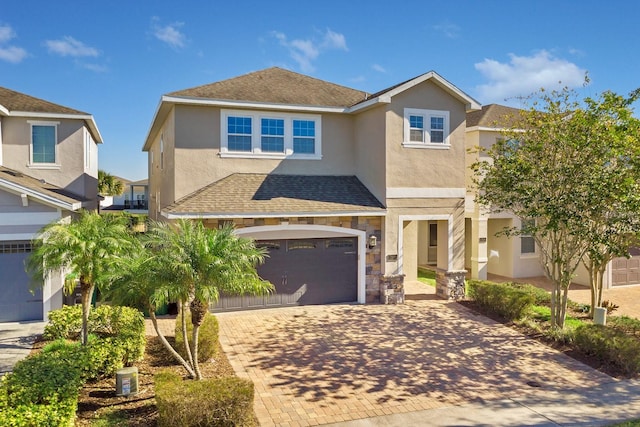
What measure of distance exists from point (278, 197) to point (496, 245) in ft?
41.8

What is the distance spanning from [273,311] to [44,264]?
7024mm

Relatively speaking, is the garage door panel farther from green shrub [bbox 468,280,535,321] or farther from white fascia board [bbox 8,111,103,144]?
green shrub [bbox 468,280,535,321]

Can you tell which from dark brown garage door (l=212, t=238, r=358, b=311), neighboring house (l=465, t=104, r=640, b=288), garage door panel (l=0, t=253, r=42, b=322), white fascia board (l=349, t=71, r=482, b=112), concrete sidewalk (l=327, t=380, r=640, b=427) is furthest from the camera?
neighboring house (l=465, t=104, r=640, b=288)

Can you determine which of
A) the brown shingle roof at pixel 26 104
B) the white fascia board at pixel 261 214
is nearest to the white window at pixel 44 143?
the brown shingle roof at pixel 26 104

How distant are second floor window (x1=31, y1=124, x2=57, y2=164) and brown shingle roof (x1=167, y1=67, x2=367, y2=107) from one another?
580cm

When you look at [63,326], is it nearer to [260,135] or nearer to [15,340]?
[15,340]

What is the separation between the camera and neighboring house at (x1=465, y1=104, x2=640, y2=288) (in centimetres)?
2061

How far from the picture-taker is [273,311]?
1502 centimetres

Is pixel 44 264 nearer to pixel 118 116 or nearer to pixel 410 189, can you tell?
pixel 410 189

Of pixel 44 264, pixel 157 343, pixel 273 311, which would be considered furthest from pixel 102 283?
pixel 273 311

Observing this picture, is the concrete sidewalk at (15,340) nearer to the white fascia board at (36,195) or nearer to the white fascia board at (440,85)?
the white fascia board at (36,195)

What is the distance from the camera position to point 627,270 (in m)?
21.5

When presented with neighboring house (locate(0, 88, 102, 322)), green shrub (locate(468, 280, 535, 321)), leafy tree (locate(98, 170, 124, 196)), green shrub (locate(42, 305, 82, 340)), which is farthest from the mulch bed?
leafy tree (locate(98, 170, 124, 196))

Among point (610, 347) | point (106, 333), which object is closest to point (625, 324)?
point (610, 347)
